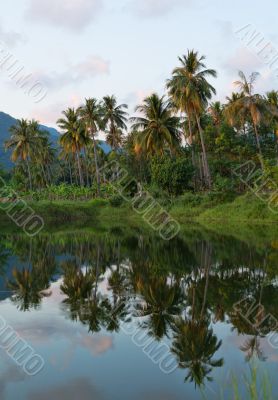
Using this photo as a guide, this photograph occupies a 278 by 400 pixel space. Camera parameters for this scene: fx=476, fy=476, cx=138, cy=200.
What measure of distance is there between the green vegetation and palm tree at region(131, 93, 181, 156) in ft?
0.39

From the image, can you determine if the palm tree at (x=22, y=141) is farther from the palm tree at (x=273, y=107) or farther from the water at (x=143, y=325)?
the water at (x=143, y=325)

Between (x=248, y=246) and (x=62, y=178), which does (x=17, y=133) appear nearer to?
(x=62, y=178)

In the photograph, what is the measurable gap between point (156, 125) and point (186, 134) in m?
8.79

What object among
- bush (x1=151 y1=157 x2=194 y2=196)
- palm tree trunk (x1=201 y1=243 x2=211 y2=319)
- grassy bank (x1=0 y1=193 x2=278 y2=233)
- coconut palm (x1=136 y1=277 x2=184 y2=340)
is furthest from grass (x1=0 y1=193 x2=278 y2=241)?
coconut palm (x1=136 y1=277 x2=184 y2=340)

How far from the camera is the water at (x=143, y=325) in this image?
7594 millimetres

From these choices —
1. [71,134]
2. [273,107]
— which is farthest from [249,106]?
[71,134]

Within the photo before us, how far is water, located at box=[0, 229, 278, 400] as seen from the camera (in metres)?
7.59

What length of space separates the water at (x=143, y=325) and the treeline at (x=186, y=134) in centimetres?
2774

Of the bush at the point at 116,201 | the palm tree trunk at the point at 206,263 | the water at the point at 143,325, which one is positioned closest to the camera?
the water at the point at 143,325

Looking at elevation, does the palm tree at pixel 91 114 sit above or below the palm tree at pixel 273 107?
above

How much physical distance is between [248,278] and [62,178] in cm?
10089

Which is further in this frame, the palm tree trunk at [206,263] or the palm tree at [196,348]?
the palm tree trunk at [206,263]

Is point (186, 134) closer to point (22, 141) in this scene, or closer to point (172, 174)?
point (172, 174)

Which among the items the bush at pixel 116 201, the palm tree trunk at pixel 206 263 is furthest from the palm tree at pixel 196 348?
the bush at pixel 116 201
